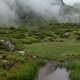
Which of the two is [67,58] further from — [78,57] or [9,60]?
[9,60]

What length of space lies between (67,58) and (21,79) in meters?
12.7

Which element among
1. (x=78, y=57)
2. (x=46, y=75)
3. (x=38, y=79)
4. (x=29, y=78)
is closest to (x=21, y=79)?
(x=29, y=78)

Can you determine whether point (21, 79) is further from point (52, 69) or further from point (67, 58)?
point (67, 58)

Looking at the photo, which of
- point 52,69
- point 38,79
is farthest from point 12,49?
point 38,79

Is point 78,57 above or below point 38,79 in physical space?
above

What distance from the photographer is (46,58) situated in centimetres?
2492

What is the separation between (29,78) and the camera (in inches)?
563

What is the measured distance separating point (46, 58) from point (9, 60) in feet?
23.8

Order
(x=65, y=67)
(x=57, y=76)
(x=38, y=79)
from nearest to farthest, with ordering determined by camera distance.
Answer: (x=38, y=79) → (x=57, y=76) → (x=65, y=67)

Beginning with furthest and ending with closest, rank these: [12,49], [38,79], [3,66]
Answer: [12,49] → [3,66] → [38,79]

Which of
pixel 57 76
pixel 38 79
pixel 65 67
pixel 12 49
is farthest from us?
pixel 12 49

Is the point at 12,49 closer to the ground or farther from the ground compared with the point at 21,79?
farther from the ground

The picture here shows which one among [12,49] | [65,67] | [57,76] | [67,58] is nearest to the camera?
[57,76]

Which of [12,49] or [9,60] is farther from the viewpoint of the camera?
[12,49]
